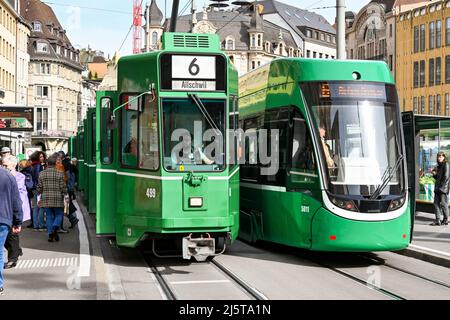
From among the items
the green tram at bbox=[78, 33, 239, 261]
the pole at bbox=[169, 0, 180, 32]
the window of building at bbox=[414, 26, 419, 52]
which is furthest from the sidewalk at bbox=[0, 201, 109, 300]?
the window of building at bbox=[414, 26, 419, 52]

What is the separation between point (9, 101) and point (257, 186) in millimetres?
59759

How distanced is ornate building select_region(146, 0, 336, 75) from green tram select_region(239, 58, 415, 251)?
104450 millimetres

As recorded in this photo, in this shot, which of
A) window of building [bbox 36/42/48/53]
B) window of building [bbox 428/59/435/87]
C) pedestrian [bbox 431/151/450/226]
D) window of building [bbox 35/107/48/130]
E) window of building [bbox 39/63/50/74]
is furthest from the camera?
window of building [bbox 35/107/48/130]

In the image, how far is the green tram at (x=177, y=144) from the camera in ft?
37.2

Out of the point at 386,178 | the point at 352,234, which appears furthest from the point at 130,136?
the point at 386,178

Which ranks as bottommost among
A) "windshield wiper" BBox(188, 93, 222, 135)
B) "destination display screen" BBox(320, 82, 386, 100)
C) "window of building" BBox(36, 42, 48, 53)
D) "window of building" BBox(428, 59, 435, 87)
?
"windshield wiper" BBox(188, 93, 222, 135)

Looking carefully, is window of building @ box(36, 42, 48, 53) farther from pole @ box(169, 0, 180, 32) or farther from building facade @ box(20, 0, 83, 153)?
pole @ box(169, 0, 180, 32)

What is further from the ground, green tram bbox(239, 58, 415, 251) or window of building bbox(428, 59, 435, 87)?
window of building bbox(428, 59, 435, 87)

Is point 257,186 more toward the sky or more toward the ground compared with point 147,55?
more toward the ground

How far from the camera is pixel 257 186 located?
14.0 metres

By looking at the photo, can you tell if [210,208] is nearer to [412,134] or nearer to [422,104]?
[412,134]

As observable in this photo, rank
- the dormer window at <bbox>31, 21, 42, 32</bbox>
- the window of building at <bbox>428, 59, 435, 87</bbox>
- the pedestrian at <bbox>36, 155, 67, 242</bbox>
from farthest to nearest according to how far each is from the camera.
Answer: the dormer window at <bbox>31, 21, 42, 32</bbox>
the window of building at <bbox>428, 59, 435, 87</bbox>
the pedestrian at <bbox>36, 155, 67, 242</bbox>

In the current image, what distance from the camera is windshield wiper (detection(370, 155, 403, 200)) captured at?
11.6 metres
